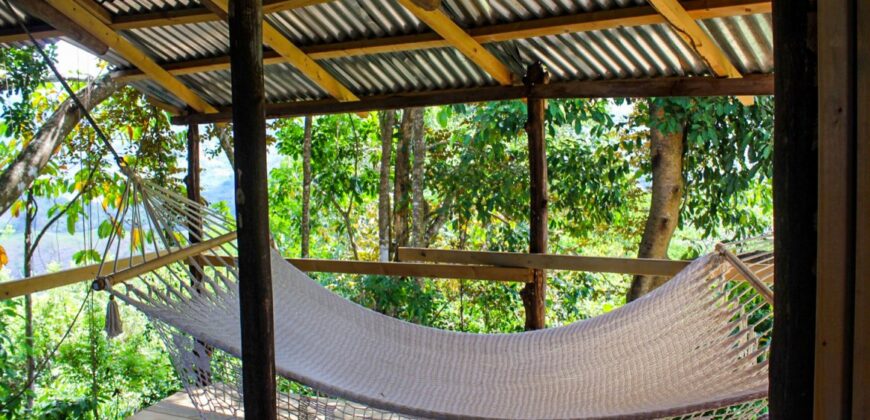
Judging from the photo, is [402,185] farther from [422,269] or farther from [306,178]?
[422,269]

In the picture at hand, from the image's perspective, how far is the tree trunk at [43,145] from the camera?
17.1ft

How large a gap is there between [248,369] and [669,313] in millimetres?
1176

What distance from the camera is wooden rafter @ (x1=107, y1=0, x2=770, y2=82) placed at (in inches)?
97.1

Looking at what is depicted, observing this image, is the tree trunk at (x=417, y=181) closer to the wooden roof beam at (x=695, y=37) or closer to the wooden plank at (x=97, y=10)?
the wooden plank at (x=97, y=10)

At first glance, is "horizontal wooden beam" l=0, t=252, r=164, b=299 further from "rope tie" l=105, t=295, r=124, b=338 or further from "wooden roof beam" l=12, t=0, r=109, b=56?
"wooden roof beam" l=12, t=0, r=109, b=56

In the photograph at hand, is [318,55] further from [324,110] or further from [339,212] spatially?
[339,212]

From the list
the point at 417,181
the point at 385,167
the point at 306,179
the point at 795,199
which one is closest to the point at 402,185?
the point at 385,167

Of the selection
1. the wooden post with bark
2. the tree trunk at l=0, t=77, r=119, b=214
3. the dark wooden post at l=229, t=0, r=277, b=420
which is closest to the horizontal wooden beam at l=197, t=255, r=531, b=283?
the dark wooden post at l=229, t=0, r=277, b=420

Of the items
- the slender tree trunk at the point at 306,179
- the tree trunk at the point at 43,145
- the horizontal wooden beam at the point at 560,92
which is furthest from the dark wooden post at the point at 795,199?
the tree trunk at the point at 43,145

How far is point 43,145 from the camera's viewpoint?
5.28 meters

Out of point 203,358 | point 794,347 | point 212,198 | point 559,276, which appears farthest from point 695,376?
point 212,198

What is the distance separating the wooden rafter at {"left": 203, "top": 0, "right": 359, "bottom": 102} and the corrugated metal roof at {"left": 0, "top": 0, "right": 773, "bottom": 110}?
0.06 meters

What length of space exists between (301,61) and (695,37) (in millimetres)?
1685

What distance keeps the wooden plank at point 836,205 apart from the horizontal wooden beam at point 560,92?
2.06m
